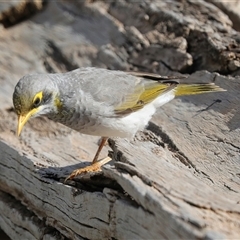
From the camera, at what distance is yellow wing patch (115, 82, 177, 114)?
516 cm

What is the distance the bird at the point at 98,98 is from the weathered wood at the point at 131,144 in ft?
0.56

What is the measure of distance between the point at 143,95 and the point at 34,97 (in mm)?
1325

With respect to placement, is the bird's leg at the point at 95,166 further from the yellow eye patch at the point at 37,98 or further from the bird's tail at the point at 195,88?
the bird's tail at the point at 195,88

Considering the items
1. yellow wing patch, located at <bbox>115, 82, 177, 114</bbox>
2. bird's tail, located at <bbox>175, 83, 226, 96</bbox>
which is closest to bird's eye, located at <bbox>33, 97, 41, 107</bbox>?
yellow wing patch, located at <bbox>115, 82, 177, 114</bbox>

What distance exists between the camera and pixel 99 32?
21.8 ft

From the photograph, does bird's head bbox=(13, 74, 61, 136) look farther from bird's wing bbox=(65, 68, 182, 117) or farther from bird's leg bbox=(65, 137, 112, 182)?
bird's leg bbox=(65, 137, 112, 182)

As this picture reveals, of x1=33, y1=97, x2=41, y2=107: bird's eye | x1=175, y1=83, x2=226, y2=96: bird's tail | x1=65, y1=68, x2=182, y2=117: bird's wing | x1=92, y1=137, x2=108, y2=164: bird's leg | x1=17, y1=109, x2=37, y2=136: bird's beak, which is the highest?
x1=175, y1=83, x2=226, y2=96: bird's tail

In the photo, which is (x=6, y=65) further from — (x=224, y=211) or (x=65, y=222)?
(x=224, y=211)

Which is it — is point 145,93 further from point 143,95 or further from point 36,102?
point 36,102

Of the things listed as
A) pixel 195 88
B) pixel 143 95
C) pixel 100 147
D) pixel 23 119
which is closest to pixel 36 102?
pixel 23 119

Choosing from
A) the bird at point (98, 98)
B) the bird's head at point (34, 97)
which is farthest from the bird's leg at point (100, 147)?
the bird's head at point (34, 97)

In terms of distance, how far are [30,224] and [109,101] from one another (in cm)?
138

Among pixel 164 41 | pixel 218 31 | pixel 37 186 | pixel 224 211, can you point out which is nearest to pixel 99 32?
pixel 164 41

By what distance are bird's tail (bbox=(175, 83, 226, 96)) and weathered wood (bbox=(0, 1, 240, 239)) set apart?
12cm
